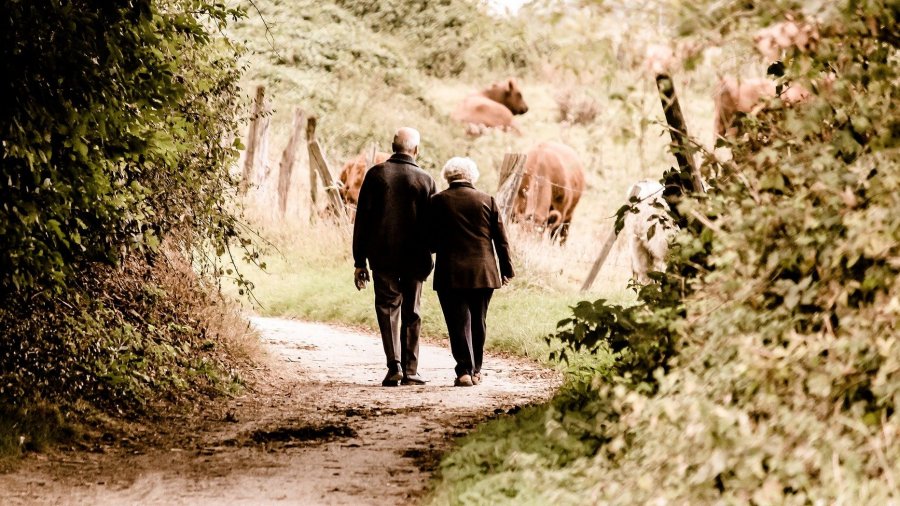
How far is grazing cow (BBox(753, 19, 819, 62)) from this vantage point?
13.7ft

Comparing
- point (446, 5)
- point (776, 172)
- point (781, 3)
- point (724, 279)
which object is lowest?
point (724, 279)

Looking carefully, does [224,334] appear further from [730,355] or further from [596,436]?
[730,355]

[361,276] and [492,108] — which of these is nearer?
[361,276]

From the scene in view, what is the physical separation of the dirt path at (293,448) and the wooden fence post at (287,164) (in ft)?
29.2

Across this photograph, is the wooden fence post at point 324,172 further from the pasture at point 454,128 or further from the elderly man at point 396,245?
the elderly man at point 396,245

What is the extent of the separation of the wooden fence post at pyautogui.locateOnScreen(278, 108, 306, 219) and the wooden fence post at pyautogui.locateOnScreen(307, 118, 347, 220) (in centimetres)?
56

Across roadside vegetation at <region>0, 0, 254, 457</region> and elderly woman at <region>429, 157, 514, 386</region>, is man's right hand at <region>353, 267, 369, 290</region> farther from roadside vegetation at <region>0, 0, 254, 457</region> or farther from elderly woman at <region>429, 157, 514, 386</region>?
roadside vegetation at <region>0, 0, 254, 457</region>

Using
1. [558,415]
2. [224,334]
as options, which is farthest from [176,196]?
[558,415]

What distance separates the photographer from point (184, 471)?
20.9ft

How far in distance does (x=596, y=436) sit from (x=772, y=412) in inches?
55.5

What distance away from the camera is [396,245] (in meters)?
A: 9.59

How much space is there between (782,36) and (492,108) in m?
29.2

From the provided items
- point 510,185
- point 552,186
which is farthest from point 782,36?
point 552,186

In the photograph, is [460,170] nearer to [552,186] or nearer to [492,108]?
[552,186]
